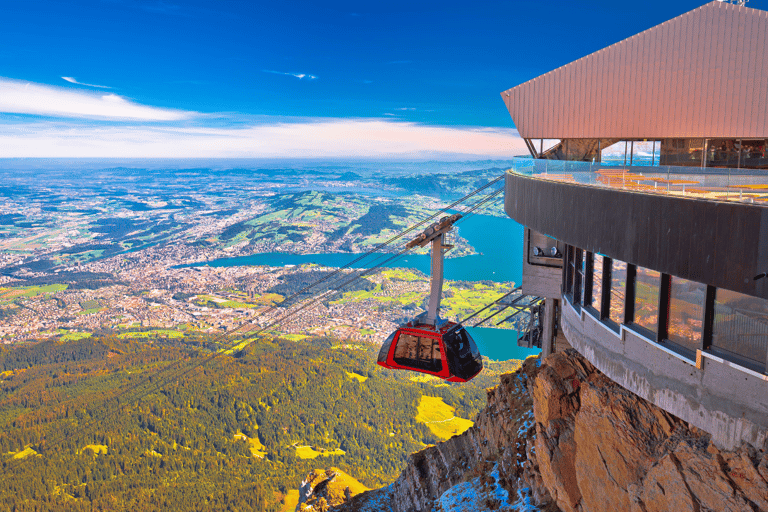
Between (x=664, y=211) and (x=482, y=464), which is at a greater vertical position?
(x=664, y=211)

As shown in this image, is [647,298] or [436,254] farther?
[436,254]

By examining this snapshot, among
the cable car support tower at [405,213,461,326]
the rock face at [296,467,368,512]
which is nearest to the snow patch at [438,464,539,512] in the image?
the cable car support tower at [405,213,461,326]

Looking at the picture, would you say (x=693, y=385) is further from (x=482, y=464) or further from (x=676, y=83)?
(x=482, y=464)

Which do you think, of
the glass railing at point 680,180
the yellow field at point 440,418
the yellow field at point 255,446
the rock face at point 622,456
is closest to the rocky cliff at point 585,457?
the rock face at point 622,456

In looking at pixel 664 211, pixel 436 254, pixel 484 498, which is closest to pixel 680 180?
pixel 664 211

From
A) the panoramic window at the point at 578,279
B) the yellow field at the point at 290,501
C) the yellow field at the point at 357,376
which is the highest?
the panoramic window at the point at 578,279

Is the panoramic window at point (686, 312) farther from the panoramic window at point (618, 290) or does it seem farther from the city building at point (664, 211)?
the panoramic window at point (618, 290)

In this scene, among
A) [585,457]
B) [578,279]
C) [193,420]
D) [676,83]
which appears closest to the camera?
[585,457]

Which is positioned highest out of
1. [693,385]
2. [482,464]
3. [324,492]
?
[693,385]
